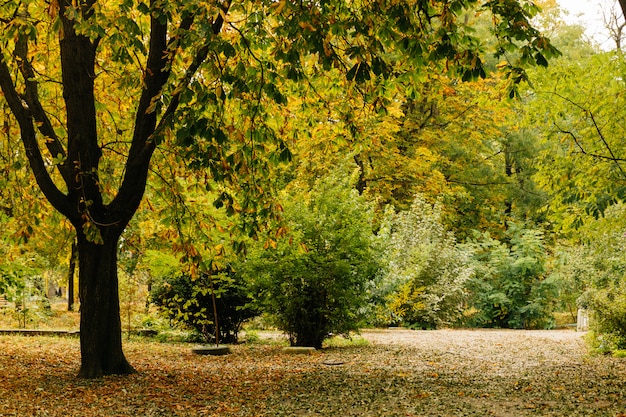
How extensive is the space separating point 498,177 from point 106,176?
20.2m

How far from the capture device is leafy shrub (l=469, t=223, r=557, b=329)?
22.5 metres

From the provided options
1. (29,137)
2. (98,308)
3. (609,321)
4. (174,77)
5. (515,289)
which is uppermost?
(174,77)

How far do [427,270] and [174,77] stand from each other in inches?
563

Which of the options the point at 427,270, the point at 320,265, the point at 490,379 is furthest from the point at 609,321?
the point at 427,270

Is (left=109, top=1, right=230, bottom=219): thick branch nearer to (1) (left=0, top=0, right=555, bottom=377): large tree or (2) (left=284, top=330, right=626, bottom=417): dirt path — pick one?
(1) (left=0, top=0, right=555, bottom=377): large tree

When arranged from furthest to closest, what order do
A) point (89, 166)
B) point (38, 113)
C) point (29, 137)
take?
point (89, 166) → point (38, 113) → point (29, 137)

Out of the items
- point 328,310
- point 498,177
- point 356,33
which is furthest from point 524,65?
point 498,177

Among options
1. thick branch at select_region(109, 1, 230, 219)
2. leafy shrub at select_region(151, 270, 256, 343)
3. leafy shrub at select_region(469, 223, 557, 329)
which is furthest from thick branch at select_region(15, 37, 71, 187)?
leafy shrub at select_region(469, 223, 557, 329)

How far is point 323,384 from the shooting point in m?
8.30

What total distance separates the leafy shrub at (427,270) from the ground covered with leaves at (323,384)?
6952 millimetres

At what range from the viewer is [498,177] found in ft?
87.1

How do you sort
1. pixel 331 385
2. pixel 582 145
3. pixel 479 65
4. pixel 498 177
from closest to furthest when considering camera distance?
pixel 479 65, pixel 331 385, pixel 582 145, pixel 498 177

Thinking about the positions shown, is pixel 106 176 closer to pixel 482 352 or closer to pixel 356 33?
pixel 356 33

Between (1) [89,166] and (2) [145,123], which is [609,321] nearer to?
(2) [145,123]
